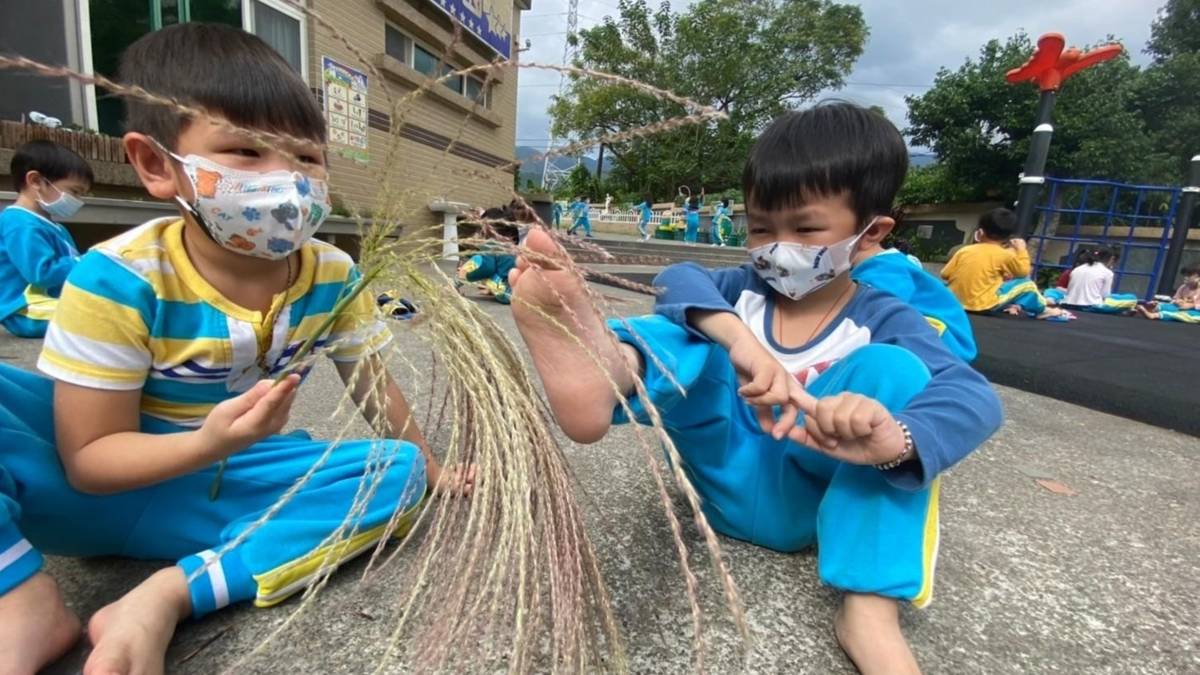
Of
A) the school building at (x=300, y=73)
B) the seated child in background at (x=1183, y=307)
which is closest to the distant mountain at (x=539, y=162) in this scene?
the school building at (x=300, y=73)

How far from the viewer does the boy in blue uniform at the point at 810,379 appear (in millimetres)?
811

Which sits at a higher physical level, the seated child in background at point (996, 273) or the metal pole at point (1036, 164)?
the metal pole at point (1036, 164)

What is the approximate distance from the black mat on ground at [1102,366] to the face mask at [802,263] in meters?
2.32

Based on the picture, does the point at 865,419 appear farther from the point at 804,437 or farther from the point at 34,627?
the point at 34,627

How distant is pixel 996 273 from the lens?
17.4ft

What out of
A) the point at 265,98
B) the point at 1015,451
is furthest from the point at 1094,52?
the point at 265,98

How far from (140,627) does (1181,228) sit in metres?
11.2

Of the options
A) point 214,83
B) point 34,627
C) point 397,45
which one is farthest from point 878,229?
point 397,45

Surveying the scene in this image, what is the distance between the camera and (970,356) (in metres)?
1.49

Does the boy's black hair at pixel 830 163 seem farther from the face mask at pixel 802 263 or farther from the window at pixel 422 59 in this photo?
the window at pixel 422 59

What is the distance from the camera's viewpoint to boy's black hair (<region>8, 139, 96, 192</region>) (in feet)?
9.16

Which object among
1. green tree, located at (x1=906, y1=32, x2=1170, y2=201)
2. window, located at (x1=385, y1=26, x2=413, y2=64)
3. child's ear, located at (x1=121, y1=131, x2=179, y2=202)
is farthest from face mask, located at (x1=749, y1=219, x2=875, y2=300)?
green tree, located at (x1=906, y1=32, x2=1170, y2=201)

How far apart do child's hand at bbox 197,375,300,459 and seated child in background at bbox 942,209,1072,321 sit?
19.7 ft

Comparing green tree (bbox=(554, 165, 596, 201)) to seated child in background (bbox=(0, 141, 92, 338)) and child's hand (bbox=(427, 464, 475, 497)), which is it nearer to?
seated child in background (bbox=(0, 141, 92, 338))
